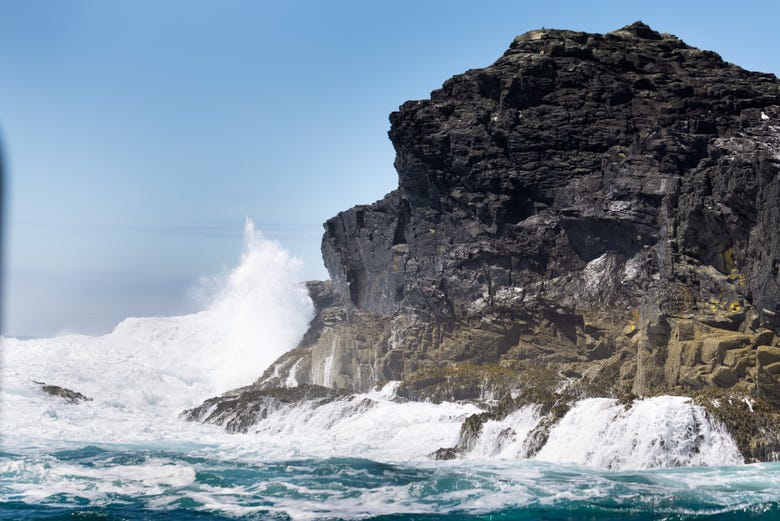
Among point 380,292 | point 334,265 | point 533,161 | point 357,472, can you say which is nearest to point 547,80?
point 533,161

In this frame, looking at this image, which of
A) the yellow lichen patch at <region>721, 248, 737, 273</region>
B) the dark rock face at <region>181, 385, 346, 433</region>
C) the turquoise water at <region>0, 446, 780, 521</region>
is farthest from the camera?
the dark rock face at <region>181, 385, 346, 433</region>

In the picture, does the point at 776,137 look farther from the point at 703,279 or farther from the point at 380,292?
the point at 380,292

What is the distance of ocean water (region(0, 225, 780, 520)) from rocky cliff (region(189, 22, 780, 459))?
6355 mm

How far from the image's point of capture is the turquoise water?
23.0 metres

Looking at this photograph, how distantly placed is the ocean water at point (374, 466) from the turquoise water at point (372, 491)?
72 millimetres

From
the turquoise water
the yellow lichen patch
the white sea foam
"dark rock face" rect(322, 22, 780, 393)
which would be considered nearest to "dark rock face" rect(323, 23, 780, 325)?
"dark rock face" rect(322, 22, 780, 393)

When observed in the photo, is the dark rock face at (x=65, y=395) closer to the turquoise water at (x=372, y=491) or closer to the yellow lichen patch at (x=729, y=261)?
the turquoise water at (x=372, y=491)

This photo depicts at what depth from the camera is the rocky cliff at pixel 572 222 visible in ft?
128

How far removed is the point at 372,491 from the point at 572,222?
28.5m

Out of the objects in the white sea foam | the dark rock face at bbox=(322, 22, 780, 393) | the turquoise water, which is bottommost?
the turquoise water

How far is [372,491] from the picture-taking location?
26812 mm

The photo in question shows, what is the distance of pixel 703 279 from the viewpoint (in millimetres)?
39219

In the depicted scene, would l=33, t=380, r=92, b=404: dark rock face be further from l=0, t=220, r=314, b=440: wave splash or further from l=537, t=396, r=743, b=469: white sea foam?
l=537, t=396, r=743, b=469: white sea foam

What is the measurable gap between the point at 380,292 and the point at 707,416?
3579 centimetres
